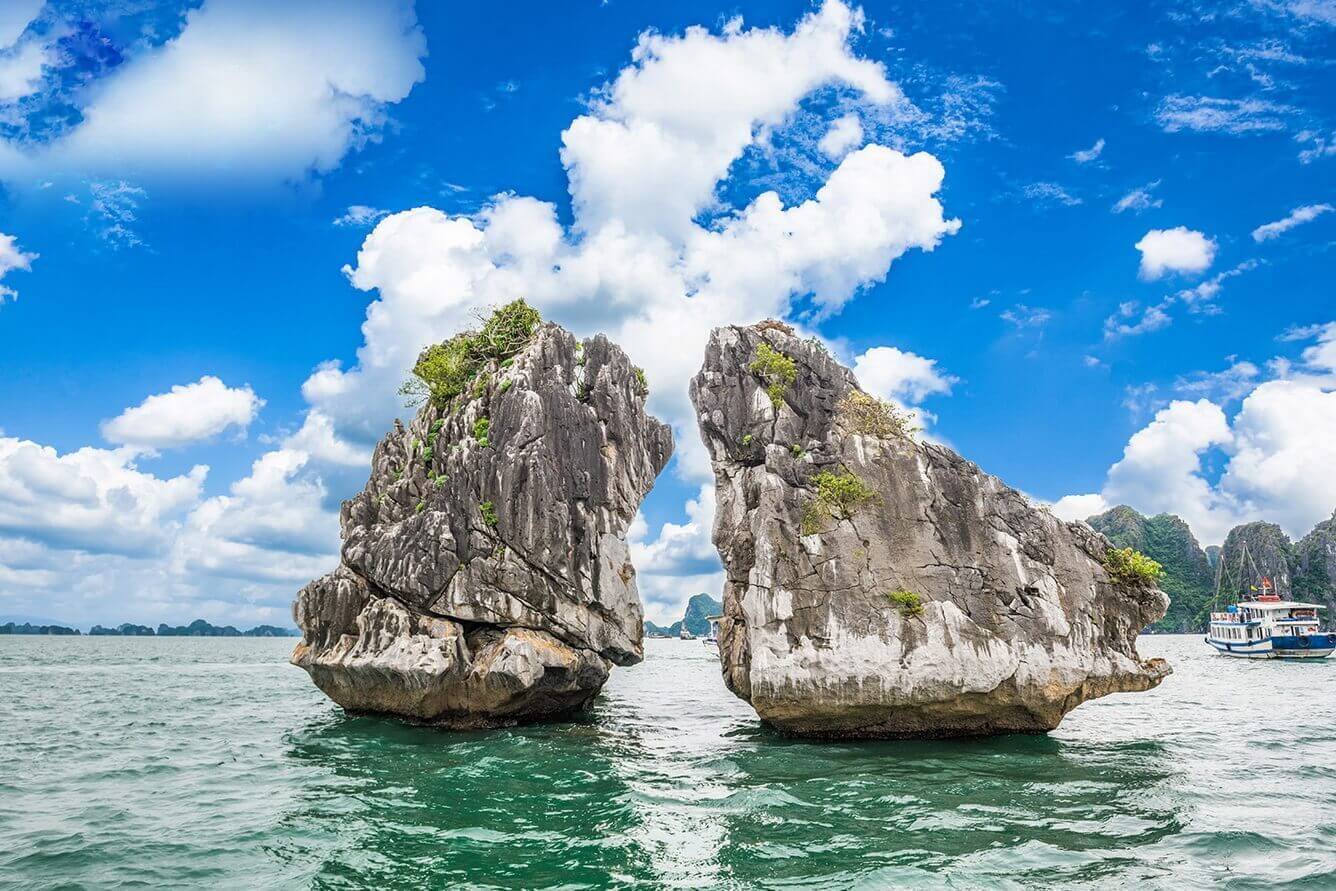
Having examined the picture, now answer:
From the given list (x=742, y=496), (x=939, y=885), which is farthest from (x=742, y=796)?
(x=742, y=496)

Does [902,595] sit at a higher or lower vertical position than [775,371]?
lower

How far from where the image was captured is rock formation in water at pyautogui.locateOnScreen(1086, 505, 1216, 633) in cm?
13150

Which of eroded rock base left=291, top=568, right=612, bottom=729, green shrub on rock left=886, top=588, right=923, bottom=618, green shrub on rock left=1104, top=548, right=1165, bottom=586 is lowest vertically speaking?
eroded rock base left=291, top=568, right=612, bottom=729

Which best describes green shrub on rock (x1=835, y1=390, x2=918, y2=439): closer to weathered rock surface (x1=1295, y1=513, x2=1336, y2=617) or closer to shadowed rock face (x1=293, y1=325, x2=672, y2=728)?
shadowed rock face (x1=293, y1=325, x2=672, y2=728)

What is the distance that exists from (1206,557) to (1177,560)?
21.1 ft

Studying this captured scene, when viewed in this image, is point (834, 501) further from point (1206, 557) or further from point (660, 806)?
point (1206, 557)

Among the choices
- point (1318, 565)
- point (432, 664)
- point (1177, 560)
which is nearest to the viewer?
point (432, 664)

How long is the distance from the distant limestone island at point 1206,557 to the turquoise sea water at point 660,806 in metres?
102

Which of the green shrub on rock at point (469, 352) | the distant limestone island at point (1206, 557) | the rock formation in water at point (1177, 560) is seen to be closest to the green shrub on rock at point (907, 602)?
the green shrub on rock at point (469, 352)

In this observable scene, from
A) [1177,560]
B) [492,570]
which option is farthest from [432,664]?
[1177,560]

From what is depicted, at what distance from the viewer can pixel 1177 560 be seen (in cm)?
13500

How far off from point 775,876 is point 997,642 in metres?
10.4

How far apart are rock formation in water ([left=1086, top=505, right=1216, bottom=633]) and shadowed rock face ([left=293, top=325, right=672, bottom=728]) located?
427 ft

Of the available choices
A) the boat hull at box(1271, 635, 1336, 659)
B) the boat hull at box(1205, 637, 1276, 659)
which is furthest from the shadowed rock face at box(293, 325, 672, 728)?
the boat hull at box(1205, 637, 1276, 659)
